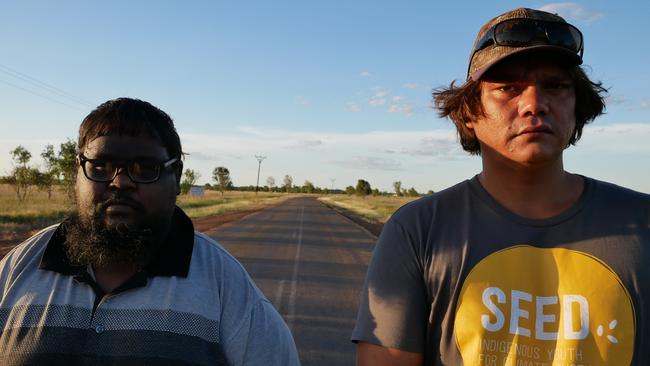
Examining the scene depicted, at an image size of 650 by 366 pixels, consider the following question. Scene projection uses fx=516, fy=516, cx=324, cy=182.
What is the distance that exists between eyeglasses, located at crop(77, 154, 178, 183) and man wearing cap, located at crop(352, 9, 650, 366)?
2.89ft

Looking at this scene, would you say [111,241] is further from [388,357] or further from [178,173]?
[388,357]

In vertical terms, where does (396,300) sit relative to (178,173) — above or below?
below

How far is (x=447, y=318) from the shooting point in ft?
5.50

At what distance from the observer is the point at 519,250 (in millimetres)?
1696

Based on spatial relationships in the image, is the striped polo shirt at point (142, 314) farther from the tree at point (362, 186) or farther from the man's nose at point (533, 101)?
the tree at point (362, 186)

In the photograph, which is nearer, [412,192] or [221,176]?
[221,176]

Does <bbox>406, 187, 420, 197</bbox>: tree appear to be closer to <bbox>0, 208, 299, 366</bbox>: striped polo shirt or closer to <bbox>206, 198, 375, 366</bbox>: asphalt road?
<bbox>206, 198, 375, 366</bbox>: asphalt road

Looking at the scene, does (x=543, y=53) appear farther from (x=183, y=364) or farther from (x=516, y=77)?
(x=183, y=364)

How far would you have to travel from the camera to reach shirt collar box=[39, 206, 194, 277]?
1.87 m

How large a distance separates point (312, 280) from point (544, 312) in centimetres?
870

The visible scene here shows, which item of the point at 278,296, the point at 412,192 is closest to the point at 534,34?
the point at 278,296

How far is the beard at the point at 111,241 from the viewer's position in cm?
190

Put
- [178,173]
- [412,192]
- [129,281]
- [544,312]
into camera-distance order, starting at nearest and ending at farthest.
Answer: [544,312] < [129,281] < [178,173] < [412,192]

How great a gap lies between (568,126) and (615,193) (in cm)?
30
